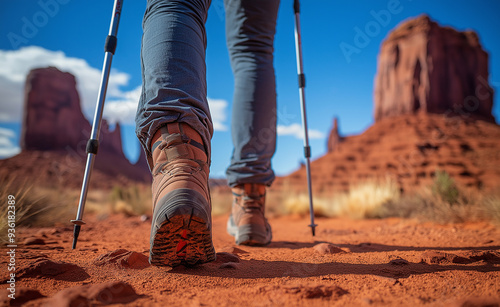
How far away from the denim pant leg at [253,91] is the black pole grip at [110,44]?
72 centimetres

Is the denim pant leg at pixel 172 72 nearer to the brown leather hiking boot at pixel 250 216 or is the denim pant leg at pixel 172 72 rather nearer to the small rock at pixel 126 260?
the small rock at pixel 126 260

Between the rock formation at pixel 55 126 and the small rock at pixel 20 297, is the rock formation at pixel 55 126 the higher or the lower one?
the higher one

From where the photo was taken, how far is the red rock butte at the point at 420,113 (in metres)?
29.0

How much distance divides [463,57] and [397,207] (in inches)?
1902

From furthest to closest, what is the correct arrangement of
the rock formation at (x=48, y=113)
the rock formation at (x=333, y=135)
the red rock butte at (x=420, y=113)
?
the rock formation at (x=333, y=135), the rock formation at (x=48, y=113), the red rock butte at (x=420, y=113)

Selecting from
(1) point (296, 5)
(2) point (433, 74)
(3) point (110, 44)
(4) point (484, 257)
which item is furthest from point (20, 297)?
(2) point (433, 74)

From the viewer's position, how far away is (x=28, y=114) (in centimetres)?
3694

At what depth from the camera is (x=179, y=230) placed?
0.95 metres

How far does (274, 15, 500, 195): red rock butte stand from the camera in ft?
95.3

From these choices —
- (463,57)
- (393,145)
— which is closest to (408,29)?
(463,57)

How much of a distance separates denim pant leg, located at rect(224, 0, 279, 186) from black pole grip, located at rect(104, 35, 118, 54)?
721 millimetres

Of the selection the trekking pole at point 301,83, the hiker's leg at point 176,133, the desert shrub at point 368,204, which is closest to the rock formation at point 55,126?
the desert shrub at point 368,204

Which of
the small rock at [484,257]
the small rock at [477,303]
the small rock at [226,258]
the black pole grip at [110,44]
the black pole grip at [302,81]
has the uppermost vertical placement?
the black pole grip at [302,81]

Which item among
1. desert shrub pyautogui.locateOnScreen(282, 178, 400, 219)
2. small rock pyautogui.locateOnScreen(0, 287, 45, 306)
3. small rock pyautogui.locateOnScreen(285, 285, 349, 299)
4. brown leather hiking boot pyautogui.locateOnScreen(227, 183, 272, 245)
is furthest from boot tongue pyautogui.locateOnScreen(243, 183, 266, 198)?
desert shrub pyautogui.locateOnScreen(282, 178, 400, 219)
